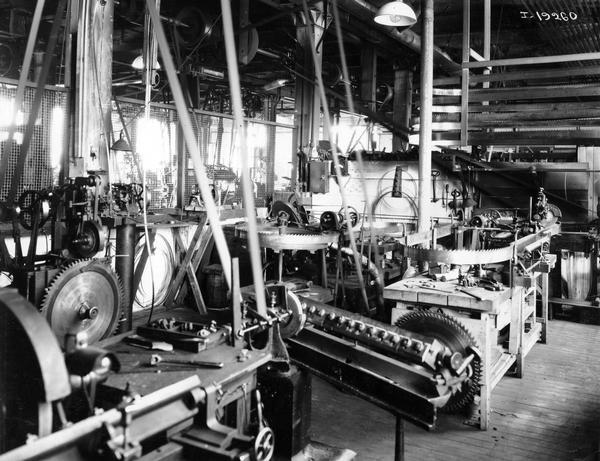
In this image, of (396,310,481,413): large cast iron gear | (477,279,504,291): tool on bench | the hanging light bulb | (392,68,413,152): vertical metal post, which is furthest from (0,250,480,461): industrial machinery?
(392,68,413,152): vertical metal post

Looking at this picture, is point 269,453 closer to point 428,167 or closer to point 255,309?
point 255,309

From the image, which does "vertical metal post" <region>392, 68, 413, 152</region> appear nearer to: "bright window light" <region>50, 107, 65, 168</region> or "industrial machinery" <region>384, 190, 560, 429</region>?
"industrial machinery" <region>384, 190, 560, 429</region>

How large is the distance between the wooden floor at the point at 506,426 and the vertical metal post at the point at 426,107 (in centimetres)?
185

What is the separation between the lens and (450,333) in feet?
11.8

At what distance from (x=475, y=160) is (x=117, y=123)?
810 centimetres

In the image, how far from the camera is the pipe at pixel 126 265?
16.1 feet

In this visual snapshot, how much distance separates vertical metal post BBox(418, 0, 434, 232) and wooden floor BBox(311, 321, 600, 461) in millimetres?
1853

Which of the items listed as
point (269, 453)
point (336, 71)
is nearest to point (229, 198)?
point (336, 71)

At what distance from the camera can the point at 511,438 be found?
11.6ft

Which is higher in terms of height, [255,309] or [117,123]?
[117,123]

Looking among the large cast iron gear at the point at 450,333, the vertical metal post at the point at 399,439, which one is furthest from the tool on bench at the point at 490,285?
the vertical metal post at the point at 399,439

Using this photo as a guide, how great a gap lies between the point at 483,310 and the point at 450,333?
0.85 feet

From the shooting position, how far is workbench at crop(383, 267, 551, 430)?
11.9ft

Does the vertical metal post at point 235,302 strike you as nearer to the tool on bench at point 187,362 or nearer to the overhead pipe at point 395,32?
the tool on bench at point 187,362
